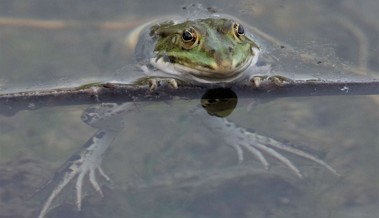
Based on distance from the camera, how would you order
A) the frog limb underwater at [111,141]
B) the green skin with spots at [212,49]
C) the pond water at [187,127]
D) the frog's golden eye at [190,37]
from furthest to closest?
1. the frog's golden eye at [190,37]
2. the green skin with spots at [212,49]
3. the frog limb underwater at [111,141]
4. the pond water at [187,127]

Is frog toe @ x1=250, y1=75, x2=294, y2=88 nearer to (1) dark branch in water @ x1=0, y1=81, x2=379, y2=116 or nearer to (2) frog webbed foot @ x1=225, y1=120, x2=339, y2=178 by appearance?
(1) dark branch in water @ x1=0, y1=81, x2=379, y2=116

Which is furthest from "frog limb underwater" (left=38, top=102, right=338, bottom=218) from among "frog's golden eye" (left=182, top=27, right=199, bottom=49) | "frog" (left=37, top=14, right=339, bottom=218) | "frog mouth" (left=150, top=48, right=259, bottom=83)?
"frog's golden eye" (left=182, top=27, right=199, bottom=49)

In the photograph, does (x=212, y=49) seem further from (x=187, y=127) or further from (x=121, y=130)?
(x=121, y=130)

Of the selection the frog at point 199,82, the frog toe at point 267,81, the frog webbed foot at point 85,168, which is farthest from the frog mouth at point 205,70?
the frog webbed foot at point 85,168

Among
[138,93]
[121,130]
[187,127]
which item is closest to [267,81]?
[187,127]

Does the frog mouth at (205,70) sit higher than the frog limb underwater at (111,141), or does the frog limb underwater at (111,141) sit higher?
the frog mouth at (205,70)

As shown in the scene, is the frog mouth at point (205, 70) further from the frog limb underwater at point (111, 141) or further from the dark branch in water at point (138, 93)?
the frog limb underwater at point (111, 141)

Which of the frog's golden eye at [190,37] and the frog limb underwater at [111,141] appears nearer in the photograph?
the frog limb underwater at [111,141]
